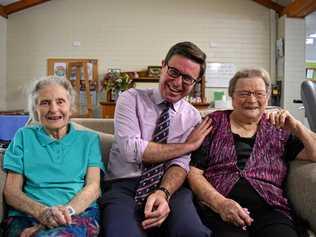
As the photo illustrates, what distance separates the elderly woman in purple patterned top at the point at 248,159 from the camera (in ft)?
4.83

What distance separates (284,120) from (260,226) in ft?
1.66

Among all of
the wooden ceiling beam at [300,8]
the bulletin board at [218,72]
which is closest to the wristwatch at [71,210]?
the wooden ceiling beam at [300,8]

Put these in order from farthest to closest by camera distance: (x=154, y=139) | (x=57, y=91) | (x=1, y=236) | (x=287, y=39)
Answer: (x=287, y=39)
(x=154, y=139)
(x=57, y=91)
(x=1, y=236)

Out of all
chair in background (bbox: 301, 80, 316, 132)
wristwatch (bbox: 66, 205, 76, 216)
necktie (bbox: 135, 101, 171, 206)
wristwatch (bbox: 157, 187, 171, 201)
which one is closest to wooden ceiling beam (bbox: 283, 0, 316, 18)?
chair in background (bbox: 301, 80, 316, 132)

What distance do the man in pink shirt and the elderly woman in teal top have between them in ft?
0.36

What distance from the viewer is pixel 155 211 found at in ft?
4.45

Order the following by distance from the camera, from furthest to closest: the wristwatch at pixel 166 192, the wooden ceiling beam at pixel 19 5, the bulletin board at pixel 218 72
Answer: the bulletin board at pixel 218 72 → the wooden ceiling beam at pixel 19 5 → the wristwatch at pixel 166 192

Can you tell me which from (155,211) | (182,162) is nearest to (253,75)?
(182,162)

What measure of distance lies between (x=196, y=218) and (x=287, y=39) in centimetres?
583

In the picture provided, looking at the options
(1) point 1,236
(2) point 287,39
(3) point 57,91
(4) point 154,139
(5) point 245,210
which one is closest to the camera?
(1) point 1,236

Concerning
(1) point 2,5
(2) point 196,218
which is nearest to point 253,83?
(2) point 196,218

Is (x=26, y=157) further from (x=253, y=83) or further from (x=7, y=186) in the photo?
(x=253, y=83)

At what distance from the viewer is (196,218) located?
1365mm

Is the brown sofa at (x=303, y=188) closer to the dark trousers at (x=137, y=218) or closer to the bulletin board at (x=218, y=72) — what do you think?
the dark trousers at (x=137, y=218)
